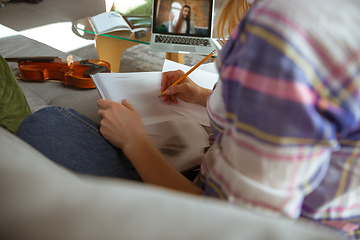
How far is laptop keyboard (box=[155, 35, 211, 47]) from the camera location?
5.13 ft

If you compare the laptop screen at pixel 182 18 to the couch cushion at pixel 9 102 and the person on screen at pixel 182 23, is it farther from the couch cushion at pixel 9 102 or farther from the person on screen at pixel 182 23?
the couch cushion at pixel 9 102

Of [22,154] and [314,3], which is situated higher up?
[314,3]

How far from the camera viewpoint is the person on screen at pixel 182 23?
1.62 m

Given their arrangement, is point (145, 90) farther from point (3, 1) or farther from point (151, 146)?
point (3, 1)

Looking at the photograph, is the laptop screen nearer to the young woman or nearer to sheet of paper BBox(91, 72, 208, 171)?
sheet of paper BBox(91, 72, 208, 171)

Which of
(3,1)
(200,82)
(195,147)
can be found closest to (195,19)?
(200,82)

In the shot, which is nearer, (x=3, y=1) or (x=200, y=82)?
(x=200, y=82)

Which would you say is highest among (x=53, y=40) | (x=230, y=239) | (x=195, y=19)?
(x=195, y=19)

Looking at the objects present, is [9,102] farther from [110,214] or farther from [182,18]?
[182,18]

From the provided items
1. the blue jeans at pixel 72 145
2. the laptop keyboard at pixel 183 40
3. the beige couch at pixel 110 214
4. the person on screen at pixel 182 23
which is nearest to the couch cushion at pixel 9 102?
the blue jeans at pixel 72 145

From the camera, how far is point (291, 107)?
242mm

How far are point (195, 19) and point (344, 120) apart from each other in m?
1.54

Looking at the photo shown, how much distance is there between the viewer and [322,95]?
239mm

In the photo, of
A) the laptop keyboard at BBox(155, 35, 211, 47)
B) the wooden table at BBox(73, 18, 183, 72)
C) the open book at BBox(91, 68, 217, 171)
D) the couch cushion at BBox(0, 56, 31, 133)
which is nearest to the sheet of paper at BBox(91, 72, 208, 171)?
the open book at BBox(91, 68, 217, 171)
